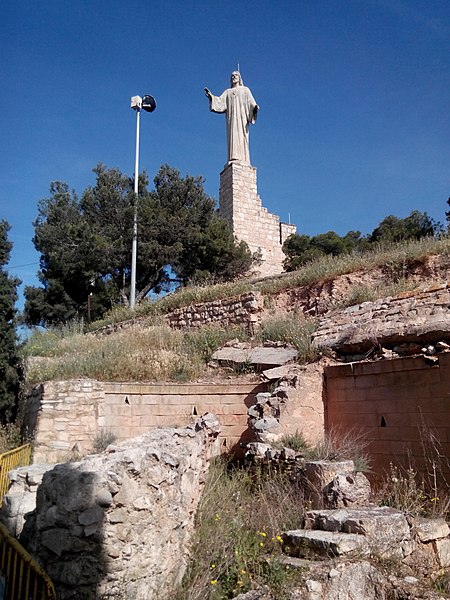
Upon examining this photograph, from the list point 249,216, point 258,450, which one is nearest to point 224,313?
point 258,450

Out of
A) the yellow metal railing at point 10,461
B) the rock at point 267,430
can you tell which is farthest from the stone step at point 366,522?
the yellow metal railing at point 10,461

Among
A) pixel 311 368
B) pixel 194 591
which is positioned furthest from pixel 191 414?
pixel 194 591

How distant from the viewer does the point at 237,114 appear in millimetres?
27078

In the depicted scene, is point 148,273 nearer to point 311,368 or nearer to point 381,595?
point 311,368

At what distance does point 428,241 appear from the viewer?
1405 centimetres

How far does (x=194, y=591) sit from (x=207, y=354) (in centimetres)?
799

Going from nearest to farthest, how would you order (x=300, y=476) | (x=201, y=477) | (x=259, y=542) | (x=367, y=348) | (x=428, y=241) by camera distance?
(x=259, y=542)
(x=201, y=477)
(x=300, y=476)
(x=367, y=348)
(x=428, y=241)

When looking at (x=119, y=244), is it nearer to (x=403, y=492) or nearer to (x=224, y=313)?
(x=224, y=313)

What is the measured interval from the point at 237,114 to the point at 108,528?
25.8m

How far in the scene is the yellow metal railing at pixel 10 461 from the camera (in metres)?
6.58

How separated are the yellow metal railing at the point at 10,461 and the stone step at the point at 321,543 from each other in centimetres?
349

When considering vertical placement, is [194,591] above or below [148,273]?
below

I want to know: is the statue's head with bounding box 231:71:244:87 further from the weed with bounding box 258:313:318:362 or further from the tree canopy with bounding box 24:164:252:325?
the weed with bounding box 258:313:318:362

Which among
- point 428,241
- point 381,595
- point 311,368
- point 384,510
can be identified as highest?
point 428,241
